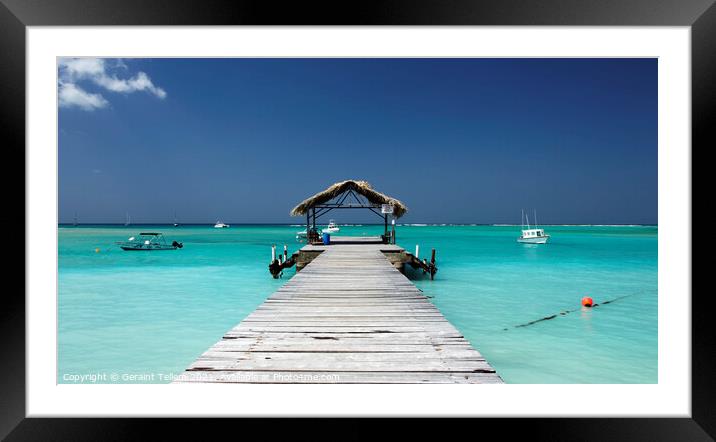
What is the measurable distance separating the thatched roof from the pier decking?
9386 millimetres

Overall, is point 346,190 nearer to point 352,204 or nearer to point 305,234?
point 352,204

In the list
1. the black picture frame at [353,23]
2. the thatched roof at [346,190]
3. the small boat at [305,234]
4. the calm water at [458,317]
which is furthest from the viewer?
the small boat at [305,234]

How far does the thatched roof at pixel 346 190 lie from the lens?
1405cm

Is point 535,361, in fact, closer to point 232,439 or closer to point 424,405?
point 424,405

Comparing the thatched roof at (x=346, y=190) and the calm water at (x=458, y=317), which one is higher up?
the thatched roof at (x=346, y=190)

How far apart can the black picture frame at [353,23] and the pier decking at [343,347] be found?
2.04ft

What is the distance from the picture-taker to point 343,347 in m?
2.86

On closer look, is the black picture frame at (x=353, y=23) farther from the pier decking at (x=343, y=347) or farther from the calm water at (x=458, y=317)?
the calm water at (x=458, y=317)

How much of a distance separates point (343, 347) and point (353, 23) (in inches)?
88.9

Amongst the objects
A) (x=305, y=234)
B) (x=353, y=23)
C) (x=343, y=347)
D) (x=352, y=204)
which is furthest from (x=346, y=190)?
(x=353, y=23)

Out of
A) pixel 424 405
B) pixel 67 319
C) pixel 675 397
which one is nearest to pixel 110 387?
pixel 424 405

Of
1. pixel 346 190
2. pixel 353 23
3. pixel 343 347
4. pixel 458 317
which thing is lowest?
pixel 458 317

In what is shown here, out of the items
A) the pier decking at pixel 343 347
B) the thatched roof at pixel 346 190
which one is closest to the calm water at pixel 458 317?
the pier decking at pixel 343 347

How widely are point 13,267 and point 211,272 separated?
14831 mm
